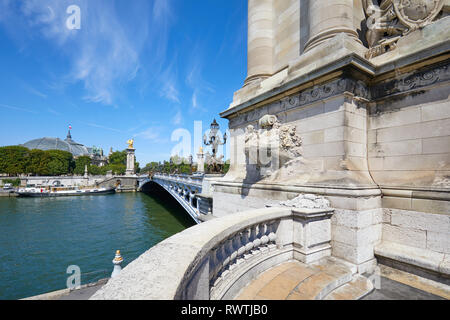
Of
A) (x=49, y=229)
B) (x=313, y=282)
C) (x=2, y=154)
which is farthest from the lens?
(x=2, y=154)

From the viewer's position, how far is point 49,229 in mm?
21344

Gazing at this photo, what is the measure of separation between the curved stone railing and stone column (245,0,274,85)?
5.77 metres

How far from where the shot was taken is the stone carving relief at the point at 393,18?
13.9ft

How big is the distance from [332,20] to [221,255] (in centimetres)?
588

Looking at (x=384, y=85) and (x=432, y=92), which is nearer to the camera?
(x=432, y=92)

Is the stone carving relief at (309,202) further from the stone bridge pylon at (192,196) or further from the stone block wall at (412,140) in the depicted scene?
the stone bridge pylon at (192,196)

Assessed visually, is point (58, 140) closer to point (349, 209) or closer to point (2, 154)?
point (2, 154)

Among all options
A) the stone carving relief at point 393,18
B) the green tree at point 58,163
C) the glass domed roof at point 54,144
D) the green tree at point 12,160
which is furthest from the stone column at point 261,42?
the glass domed roof at point 54,144

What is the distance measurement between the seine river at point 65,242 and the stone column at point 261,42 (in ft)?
41.1

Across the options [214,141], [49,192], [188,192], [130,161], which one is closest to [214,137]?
[214,141]

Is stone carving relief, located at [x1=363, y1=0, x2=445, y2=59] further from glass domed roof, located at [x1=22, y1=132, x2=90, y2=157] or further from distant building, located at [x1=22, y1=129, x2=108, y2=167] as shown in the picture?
glass domed roof, located at [x1=22, y1=132, x2=90, y2=157]
